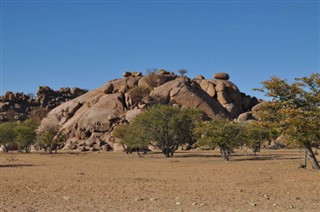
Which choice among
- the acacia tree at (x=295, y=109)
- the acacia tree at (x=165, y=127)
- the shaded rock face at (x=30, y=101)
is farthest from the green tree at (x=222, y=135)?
the shaded rock face at (x=30, y=101)

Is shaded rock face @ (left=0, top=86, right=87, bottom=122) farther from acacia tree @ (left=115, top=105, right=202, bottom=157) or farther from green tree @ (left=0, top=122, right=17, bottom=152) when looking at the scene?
acacia tree @ (left=115, top=105, right=202, bottom=157)

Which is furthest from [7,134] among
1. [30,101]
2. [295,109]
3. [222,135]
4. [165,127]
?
[30,101]

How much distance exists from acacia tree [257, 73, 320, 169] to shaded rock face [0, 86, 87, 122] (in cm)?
10492

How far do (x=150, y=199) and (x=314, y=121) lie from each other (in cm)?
1411

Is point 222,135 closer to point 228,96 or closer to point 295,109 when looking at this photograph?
point 295,109

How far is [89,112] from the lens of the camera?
308 feet

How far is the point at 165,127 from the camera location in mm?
55844

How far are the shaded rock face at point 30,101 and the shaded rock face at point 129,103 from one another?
2629 centimetres

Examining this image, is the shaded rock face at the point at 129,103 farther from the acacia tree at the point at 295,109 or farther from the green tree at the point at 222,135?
the acacia tree at the point at 295,109

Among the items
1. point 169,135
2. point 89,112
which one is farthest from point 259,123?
point 89,112

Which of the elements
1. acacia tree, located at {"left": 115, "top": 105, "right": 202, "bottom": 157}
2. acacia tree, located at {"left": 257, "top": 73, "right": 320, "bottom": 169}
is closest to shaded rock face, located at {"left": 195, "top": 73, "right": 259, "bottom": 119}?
acacia tree, located at {"left": 115, "top": 105, "right": 202, "bottom": 157}

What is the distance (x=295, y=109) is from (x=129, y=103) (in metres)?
69.2

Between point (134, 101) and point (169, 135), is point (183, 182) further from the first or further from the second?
point (134, 101)

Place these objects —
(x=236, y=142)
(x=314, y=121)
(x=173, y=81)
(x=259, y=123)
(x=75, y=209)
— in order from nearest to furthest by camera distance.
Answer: (x=75, y=209) → (x=314, y=121) → (x=259, y=123) → (x=236, y=142) → (x=173, y=81)
